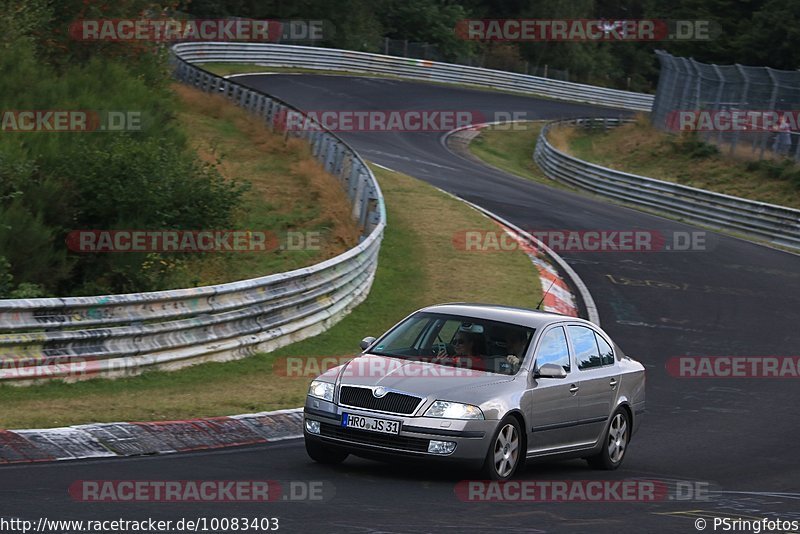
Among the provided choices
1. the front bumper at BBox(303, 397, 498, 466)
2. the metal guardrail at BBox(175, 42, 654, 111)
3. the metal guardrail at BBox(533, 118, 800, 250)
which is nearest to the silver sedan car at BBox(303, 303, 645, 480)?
the front bumper at BBox(303, 397, 498, 466)

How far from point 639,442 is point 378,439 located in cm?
487

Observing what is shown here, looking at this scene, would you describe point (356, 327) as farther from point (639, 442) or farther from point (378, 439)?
point (378, 439)

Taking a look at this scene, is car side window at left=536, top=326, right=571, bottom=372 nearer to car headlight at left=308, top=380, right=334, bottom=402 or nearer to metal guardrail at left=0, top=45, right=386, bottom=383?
car headlight at left=308, top=380, right=334, bottom=402

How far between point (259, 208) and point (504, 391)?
16.1 m

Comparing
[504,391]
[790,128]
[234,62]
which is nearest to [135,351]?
[504,391]

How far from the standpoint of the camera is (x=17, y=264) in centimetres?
1694

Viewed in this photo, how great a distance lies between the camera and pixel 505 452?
9945 millimetres

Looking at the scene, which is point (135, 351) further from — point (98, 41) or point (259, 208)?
point (98, 41)

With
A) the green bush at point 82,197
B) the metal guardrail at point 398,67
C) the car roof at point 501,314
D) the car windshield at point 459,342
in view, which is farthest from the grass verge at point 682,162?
the car windshield at point 459,342

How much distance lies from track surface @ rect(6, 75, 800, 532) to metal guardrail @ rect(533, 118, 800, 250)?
64.1 inches

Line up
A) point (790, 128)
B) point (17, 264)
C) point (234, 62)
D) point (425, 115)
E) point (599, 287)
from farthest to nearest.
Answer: point (234, 62), point (425, 115), point (790, 128), point (599, 287), point (17, 264)

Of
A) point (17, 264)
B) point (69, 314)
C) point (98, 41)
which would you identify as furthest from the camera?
point (98, 41)

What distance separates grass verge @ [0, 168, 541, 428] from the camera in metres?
11.8

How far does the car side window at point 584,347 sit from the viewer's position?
1130 cm
